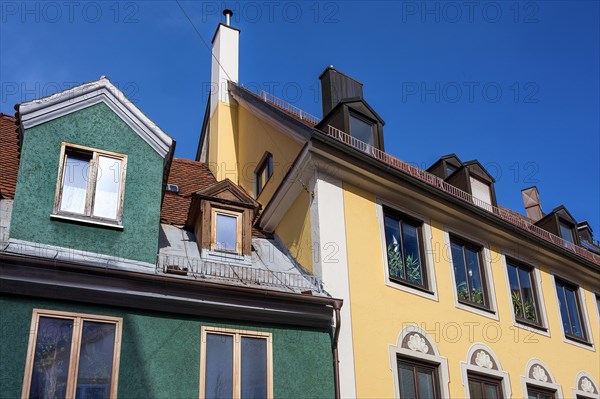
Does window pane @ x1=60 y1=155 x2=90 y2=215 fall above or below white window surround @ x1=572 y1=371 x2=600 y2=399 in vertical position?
above

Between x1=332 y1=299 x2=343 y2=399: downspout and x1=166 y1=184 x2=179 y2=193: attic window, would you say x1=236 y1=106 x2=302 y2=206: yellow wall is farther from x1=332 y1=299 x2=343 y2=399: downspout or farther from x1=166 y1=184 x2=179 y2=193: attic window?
x1=332 y1=299 x2=343 y2=399: downspout

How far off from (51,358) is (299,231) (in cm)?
612

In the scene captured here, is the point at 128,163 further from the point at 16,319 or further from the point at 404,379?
the point at 404,379

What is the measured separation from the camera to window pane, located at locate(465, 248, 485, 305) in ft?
55.5

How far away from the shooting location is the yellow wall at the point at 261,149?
16984 mm

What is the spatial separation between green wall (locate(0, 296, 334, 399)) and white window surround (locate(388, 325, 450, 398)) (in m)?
1.61

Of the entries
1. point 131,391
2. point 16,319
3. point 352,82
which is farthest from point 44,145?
point 352,82

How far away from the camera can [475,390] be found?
15.3 metres

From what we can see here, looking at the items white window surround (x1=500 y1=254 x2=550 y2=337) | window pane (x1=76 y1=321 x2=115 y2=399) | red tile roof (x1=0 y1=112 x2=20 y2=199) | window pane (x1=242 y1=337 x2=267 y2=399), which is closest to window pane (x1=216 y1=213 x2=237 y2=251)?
window pane (x1=242 y1=337 x2=267 y2=399)

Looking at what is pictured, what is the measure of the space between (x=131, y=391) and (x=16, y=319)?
1898 mm

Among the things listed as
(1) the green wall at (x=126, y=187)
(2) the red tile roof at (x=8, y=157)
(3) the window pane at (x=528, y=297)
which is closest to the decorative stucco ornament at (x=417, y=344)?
(3) the window pane at (x=528, y=297)

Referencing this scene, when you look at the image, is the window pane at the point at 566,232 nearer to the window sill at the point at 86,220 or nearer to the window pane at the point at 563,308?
the window pane at the point at 563,308

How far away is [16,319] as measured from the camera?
10.9 meters

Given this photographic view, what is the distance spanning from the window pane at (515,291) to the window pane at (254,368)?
24.4 ft
